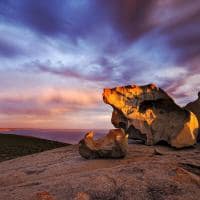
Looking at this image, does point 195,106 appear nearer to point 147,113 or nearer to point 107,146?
point 147,113

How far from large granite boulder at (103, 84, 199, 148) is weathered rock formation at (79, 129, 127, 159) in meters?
3.56

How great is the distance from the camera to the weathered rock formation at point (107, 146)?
32.4 feet

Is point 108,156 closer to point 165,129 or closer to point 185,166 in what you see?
point 185,166

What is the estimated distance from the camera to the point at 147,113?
13.9m

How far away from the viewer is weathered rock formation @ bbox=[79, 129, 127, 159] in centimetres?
988

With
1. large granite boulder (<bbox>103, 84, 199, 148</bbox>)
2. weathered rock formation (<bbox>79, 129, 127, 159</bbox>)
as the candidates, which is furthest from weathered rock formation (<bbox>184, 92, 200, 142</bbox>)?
weathered rock formation (<bbox>79, 129, 127, 159</bbox>)

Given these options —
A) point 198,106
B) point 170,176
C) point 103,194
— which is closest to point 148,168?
point 170,176

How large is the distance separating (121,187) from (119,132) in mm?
4633

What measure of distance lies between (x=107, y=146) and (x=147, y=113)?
4.54m

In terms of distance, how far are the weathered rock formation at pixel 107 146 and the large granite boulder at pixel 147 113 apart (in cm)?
356

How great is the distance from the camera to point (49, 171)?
28.6 ft

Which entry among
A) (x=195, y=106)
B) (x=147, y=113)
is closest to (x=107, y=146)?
(x=147, y=113)

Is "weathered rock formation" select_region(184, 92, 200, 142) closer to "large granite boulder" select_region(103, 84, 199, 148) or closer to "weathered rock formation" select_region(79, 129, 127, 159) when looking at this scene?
"large granite boulder" select_region(103, 84, 199, 148)

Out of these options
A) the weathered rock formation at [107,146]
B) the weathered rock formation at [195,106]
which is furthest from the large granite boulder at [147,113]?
the weathered rock formation at [107,146]
